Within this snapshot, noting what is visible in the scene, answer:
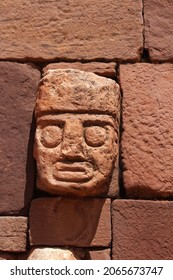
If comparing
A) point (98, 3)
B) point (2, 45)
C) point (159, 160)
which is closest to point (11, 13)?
point (2, 45)

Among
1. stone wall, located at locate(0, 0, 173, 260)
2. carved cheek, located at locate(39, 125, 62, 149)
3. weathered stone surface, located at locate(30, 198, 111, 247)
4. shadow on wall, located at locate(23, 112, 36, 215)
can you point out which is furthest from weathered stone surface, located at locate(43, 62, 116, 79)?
weathered stone surface, located at locate(30, 198, 111, 247)

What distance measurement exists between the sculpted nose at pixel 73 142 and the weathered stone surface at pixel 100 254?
64 cm

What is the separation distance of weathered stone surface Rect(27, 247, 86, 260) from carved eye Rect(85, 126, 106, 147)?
0.70m

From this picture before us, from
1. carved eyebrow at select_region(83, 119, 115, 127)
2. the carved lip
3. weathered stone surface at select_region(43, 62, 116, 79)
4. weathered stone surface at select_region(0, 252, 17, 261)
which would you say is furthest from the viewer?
weathered stone surface at select_region(43, 62, 116, 79)

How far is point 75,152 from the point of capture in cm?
315

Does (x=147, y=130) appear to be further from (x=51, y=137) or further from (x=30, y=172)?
(x=30, y=172)

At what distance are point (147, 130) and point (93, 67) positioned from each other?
0.62m

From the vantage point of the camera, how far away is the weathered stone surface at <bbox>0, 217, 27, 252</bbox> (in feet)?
11.0

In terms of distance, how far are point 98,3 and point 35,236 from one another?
70.6 inches

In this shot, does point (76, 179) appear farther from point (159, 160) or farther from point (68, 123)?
point (159, 160)

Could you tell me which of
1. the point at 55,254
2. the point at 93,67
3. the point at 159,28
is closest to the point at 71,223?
the point at 55,254

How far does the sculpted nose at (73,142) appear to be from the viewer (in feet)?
10.3

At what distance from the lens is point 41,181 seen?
10.8 ft

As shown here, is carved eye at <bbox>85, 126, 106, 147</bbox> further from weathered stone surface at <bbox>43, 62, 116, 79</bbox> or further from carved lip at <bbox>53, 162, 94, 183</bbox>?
weathered stone surface at <bbox>43, 62, 116, 79</bbox>
